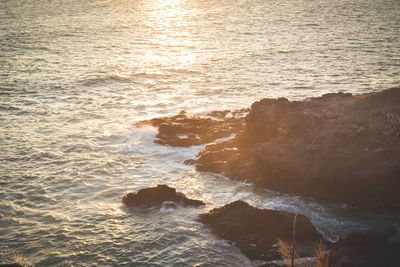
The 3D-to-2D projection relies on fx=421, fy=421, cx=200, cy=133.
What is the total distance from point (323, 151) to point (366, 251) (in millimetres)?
5513

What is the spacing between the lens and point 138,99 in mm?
33344

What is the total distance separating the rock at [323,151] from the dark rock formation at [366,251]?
281 cm

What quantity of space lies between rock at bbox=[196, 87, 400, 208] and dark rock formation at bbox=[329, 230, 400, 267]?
9.22 feet

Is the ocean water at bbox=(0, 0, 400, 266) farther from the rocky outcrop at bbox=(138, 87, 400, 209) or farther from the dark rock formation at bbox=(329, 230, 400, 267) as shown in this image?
the dark rock formation at bbox=(329, 230, 400, 267)

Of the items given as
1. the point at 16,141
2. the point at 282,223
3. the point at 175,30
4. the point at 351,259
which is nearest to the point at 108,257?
the point at 282,223

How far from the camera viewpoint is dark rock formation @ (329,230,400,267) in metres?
12.1

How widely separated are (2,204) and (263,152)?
11.3 m

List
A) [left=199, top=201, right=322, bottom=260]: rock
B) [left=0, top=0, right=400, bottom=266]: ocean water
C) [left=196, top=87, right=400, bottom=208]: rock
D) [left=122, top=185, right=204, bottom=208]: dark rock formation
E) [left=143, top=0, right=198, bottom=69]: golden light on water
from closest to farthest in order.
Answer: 1. [left=199, top=201, right=322, bottom=260]: rock
2. [left=0, top=0, right=400, bottom=266]: ocean water
3. [left=196, top=87, right=400, bottom=208]: rock
4. [left=122, top=185, right=204, bottom=208]: dark rock formation
5. [left=143, top=0, right=198, bottom=69]: golden light on water

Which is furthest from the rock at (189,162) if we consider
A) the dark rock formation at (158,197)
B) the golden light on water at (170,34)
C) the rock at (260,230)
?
the golden light on water at (170,34)

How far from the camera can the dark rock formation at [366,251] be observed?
12117mm

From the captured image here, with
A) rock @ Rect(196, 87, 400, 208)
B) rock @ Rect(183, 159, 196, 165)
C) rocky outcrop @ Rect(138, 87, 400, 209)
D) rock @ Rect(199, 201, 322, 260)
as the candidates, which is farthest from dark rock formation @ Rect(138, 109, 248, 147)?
rock @ Rect(199, 201, 322, 260)

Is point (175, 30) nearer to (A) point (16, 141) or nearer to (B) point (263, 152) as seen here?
(A) point (16, 141)

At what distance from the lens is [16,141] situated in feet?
80.0

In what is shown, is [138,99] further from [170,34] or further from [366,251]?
[170,34]
